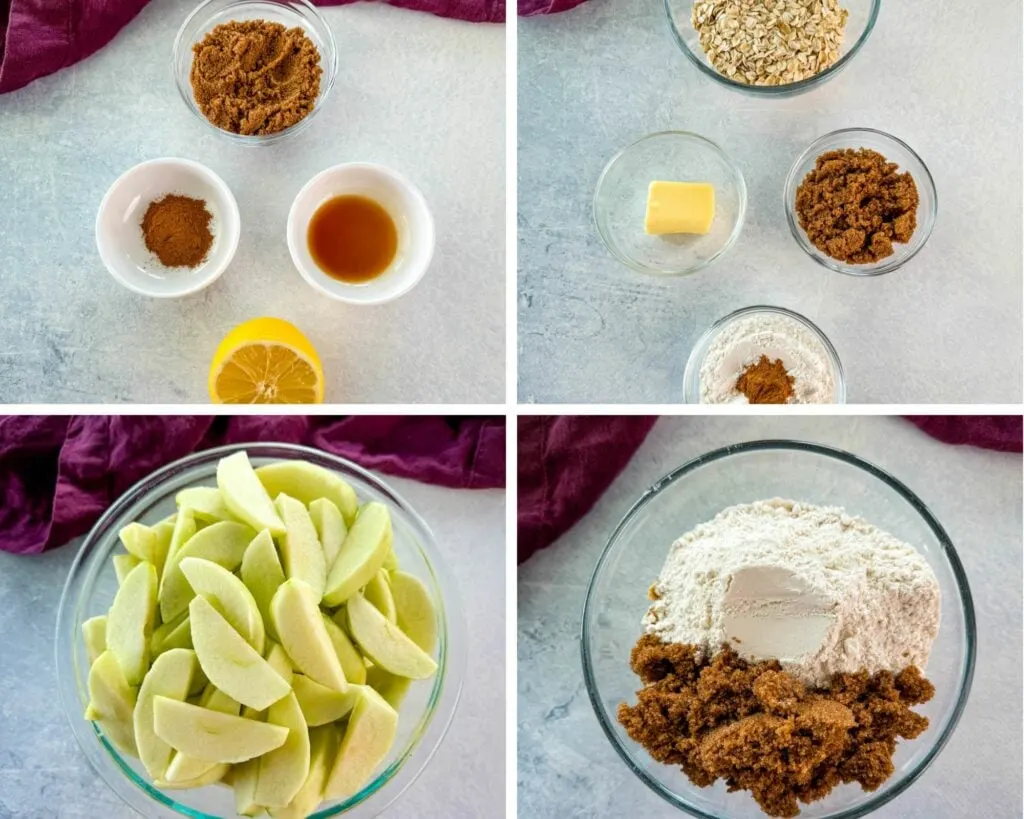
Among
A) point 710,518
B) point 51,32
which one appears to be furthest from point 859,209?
point 51,32

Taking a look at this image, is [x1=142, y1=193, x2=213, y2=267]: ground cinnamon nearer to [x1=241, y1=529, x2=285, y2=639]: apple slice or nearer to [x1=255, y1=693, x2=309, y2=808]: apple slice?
[x1=241, y1=529, x2=285, y2=639]: apple slice

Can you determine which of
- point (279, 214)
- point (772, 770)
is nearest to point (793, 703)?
point (772, 770)

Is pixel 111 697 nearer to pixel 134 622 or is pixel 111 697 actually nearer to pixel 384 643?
pixel 134 622

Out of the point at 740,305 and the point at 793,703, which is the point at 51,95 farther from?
the point at 793,703

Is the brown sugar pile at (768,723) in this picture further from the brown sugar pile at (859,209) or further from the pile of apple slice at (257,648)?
the brown sugar pile at (859,209)

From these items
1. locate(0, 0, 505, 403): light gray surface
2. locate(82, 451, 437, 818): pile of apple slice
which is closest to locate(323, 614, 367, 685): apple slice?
locate(82, 451, 437, 818): pile of apple slice
